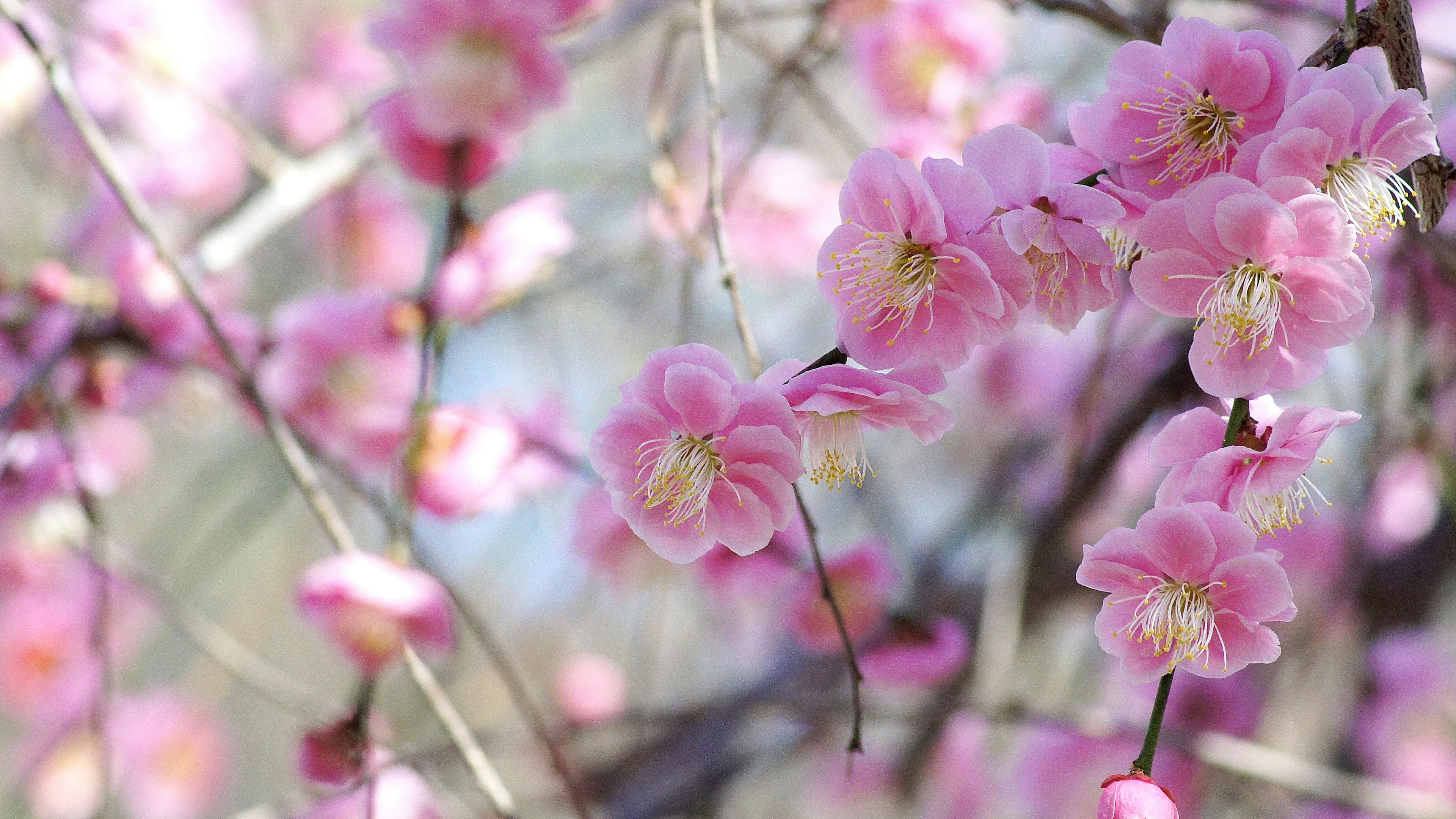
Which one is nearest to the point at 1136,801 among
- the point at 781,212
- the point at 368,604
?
the point at 368,604

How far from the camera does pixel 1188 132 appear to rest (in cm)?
44

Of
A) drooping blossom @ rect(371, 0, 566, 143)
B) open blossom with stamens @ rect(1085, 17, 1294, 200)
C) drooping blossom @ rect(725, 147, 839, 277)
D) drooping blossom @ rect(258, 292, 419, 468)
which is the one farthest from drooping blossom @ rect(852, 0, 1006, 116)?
open blossom with stamens @ rect(1085, 17, 1294, 200)

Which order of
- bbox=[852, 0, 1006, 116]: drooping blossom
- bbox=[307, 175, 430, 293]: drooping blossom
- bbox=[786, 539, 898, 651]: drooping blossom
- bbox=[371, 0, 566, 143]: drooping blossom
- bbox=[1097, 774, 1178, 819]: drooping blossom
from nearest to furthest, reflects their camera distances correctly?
bbox=[1097, 774, 1178, 819]: drooping blossom
bbox=[371, 0, 566, 143]: drooping blossom
bbox=[786, 539, 898, 651]: drooping blossom
bbox=[852, 0, 1006, 116]: drooping blossom
bbox=[307, 175, 430, 293]: drooping blossom

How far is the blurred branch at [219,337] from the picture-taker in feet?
1.90

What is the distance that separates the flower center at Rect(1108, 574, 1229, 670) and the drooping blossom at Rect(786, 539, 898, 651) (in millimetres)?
514

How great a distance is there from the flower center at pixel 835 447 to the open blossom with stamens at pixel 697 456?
37mm

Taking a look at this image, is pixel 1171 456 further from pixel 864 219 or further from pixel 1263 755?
pixel 1263 755

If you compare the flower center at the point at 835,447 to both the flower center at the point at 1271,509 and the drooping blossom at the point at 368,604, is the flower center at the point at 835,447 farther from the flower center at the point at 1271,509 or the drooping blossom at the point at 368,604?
the drooping blossom at the point at 368,604

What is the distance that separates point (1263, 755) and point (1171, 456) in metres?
0.64

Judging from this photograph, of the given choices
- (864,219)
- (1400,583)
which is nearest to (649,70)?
(1400,583)

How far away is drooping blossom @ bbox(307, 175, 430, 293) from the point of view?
162cm

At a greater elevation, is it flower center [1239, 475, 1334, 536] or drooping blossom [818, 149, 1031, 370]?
drooping blossom [818, 149, 1031, 370]

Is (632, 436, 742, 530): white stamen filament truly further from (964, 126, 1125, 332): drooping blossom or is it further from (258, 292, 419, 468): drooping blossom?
(258, 292, 419, 468): drooping blossom

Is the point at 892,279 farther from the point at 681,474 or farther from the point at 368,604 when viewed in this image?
the point at 368,604
